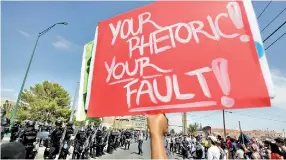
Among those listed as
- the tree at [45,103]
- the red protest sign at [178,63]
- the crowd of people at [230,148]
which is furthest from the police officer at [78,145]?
the tree at [45,103]

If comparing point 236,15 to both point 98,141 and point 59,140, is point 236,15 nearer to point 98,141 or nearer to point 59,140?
point 59,140

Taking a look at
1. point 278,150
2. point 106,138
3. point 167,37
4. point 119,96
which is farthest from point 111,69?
point 106,138

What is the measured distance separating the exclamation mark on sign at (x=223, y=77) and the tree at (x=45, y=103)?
173 ft

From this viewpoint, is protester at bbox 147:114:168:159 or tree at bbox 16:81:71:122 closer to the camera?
protester at bbox 147:114:168:159

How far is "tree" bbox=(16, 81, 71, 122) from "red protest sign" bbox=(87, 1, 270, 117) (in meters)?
51.8

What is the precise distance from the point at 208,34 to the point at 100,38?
1.22 m

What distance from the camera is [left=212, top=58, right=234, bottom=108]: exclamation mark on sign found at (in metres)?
1.64

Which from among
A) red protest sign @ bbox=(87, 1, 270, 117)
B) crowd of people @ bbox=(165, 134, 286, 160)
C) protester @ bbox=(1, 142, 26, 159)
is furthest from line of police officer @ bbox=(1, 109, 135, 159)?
crowd of people @ bbox=(165, 134, 286, 160)

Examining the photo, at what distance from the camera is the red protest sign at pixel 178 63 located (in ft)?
5.48

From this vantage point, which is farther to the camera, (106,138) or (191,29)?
(106,138)

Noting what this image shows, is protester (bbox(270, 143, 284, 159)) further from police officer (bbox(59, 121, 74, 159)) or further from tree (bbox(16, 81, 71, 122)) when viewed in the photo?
tree (bbox(16, 81, 71, 122))

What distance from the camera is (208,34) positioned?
75.0 inches

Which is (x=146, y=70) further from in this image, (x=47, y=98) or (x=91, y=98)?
(x=47, y=98)

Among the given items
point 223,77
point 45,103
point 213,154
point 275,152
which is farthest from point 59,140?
point 45,103
